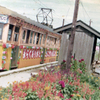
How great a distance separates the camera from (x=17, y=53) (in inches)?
418

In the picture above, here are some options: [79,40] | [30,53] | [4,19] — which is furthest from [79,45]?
[4,19]

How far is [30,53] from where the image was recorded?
12492 mm

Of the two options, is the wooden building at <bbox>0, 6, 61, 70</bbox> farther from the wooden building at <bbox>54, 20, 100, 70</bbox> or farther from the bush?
the bush

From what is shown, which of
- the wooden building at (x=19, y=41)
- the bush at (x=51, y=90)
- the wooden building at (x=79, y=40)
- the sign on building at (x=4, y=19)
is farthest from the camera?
the wooden building at (x=79, y=40)

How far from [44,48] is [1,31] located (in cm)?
688

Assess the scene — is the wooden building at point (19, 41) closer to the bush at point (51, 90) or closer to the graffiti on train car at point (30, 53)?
the graffiti on train car at point (30, 53)

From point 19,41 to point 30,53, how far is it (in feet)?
7.14

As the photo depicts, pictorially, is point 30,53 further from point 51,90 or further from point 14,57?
point 51,90

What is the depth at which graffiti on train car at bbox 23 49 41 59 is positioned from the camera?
1173cm

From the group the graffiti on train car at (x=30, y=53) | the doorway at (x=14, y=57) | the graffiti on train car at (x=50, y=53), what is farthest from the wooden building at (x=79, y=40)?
the graffiti on train car at (x=50, y=53)

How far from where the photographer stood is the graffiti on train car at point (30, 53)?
38.5 ft

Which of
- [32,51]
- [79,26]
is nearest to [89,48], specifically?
[79,26]

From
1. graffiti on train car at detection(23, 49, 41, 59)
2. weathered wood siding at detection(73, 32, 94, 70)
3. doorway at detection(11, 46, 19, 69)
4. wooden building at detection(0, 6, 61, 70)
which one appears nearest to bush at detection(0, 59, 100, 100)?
weathered wood siding at detection(73, 32, 94, 70)

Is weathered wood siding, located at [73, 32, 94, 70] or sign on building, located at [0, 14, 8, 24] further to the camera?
weathered wood siding, located at [73, 32, 94, 70]
